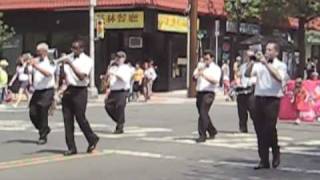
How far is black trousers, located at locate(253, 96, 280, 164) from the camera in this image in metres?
12.1


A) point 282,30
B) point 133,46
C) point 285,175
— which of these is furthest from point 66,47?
point 285,175

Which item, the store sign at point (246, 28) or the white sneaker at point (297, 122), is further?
the store sign at point (246, 28)

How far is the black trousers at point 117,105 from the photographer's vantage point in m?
17.8

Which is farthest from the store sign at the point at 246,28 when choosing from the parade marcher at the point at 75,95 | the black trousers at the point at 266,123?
the black trousers at the point at 266,123

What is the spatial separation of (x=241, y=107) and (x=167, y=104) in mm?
13169

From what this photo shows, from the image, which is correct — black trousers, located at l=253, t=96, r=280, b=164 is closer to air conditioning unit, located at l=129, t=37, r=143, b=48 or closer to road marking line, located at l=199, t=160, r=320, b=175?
road marking line, located at l=199, t=160, r=320, b=175

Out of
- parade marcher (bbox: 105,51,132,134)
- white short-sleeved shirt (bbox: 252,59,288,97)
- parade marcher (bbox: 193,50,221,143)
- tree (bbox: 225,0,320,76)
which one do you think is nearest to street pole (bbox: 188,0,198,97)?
tree (bbox: 225,0,320,76)

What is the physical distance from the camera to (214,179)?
444 inches

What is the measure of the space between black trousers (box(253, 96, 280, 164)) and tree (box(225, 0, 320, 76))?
96.8 ft

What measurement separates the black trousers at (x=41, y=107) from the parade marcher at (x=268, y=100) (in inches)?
187

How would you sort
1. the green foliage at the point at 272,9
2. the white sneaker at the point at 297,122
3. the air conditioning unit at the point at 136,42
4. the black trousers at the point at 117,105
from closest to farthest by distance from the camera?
the black trousers at the point at 117,105
the white sneaker at the point at 297,122
the air conditioning unit at the point at 136,42
the green foliage at the point at 272,9

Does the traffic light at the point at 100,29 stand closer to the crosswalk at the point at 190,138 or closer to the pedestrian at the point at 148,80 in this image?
the pedestrian at the point at 148,80

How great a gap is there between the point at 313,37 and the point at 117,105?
41281 mm

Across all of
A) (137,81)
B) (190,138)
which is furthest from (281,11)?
(190,138)
